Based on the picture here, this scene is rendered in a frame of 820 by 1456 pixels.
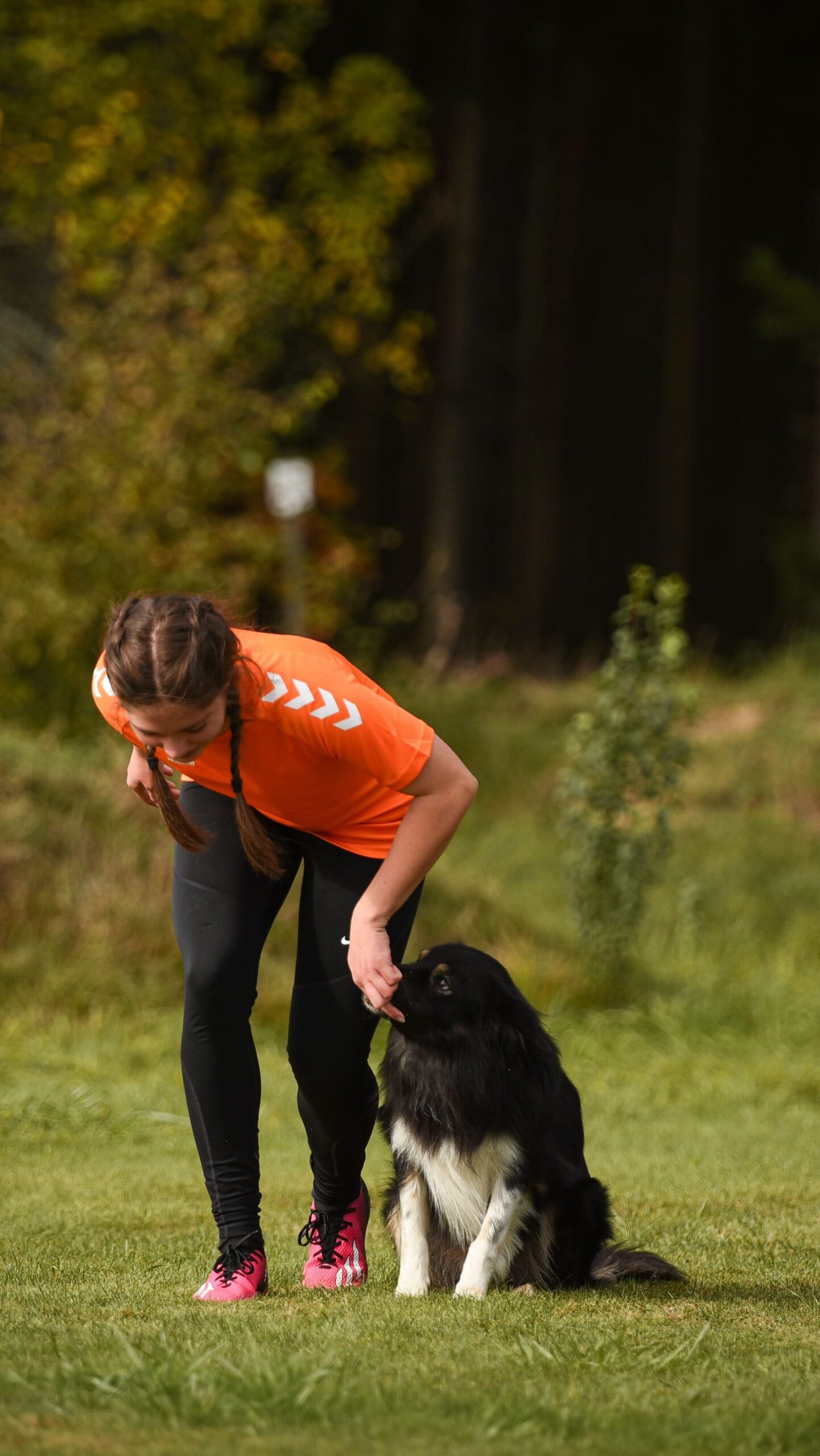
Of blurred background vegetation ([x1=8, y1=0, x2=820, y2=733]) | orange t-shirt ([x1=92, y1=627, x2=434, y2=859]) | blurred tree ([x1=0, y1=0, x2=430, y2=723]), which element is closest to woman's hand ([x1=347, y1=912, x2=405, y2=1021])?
orange t-shirt ([x1=92, y1=627, x2=434, y2=859])

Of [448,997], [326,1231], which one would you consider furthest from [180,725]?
[326,1231]

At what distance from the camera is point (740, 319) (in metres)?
18.7

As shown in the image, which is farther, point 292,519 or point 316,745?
point 292,519

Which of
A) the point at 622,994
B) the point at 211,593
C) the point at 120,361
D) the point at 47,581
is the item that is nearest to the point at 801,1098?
the point at 622,994

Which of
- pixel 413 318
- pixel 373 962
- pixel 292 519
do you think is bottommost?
pixel 373 962

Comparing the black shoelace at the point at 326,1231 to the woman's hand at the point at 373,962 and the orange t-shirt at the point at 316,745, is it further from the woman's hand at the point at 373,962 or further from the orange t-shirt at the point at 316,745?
the orange t-shirt at the point at 316,745

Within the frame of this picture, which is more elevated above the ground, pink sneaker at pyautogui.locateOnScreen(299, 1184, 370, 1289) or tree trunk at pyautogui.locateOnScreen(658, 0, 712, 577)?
tree trunk at pyautogui.locateOnScreen(658, 0, 712, 577)

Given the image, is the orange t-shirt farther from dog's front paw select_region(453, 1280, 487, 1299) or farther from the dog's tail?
the dog's tail

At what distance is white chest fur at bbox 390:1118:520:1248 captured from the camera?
3846 mm

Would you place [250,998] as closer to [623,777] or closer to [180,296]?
[623,777]

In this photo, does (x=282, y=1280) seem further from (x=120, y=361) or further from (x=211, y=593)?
(x=120, y=361)

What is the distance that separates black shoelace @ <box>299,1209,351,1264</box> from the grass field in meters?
0.12

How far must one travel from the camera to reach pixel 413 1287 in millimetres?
3893

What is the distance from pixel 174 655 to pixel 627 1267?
1.94 m
